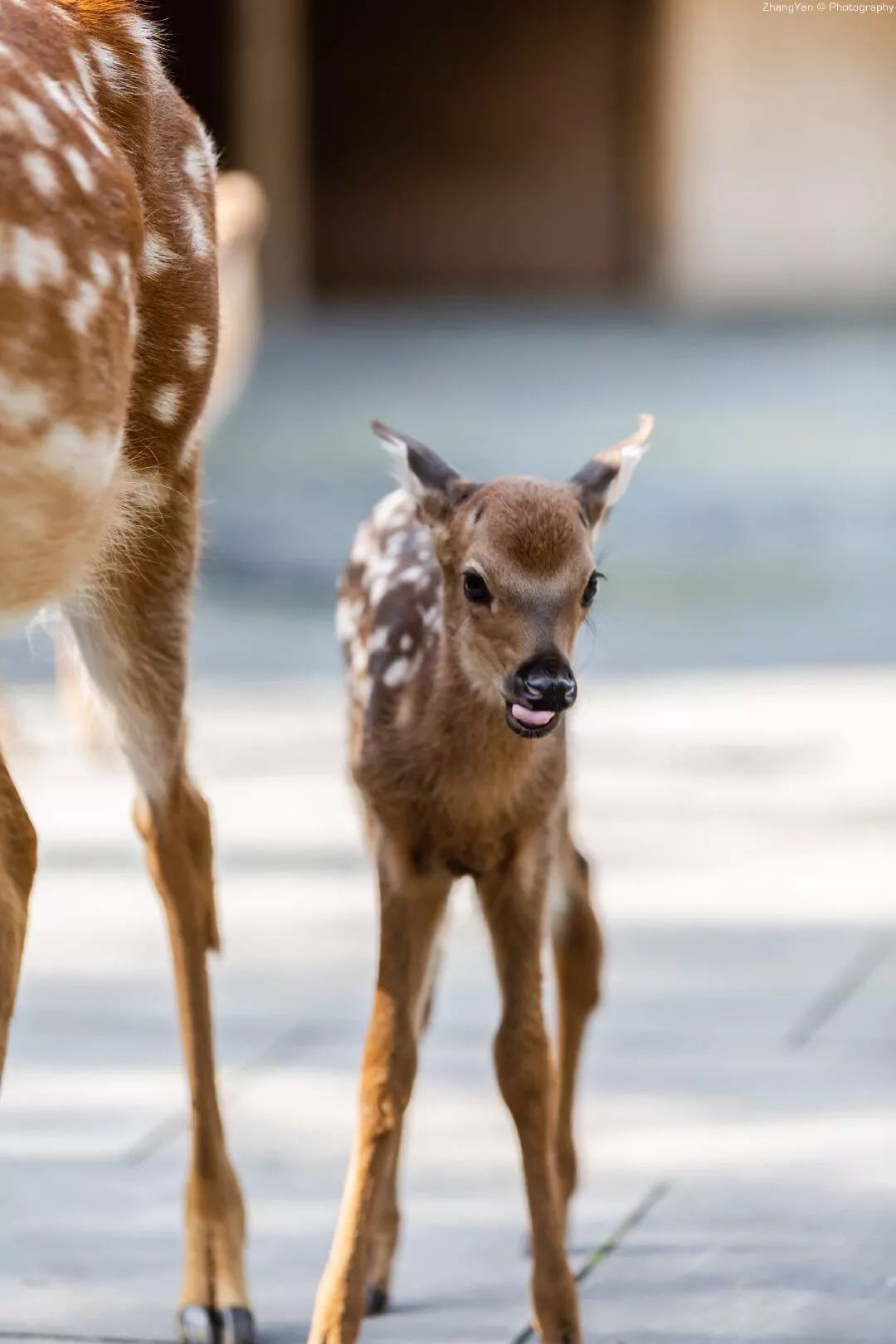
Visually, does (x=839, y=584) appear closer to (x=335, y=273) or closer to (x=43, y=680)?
(x=43, y=680)

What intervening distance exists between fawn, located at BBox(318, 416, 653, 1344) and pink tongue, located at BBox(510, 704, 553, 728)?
0.18m

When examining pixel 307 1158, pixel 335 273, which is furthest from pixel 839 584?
pixel 335 273

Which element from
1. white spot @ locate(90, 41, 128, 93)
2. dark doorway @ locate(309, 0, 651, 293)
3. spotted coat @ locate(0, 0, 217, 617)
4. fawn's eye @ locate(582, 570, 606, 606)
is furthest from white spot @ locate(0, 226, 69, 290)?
dark doorway @ locate(309, 0, 651, 293)

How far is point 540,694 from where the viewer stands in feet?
10.3

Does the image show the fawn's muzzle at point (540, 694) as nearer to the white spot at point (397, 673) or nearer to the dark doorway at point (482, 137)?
the white spot at point (397, 673)

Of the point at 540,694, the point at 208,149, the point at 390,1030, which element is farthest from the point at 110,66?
the point at 390,1030

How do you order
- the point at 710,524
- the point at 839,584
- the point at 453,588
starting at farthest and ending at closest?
the point at 710,524 → the point at 839,584 → the point at 453,588

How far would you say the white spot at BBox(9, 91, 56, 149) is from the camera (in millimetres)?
2916

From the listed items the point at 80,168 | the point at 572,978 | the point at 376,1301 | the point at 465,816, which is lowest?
the point at 376,1301

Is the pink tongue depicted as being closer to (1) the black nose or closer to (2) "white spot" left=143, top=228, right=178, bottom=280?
(1) the black nose

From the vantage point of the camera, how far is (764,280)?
78.5 ft

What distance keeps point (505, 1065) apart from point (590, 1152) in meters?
1.01

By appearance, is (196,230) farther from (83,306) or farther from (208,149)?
(83,306)

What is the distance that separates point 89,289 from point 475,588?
731 millimetres
